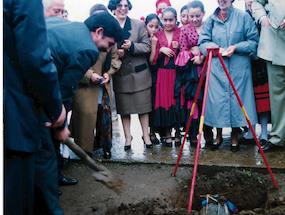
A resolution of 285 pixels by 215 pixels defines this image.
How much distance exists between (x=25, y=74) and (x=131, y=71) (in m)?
2.76

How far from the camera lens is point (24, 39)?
1.49 metres

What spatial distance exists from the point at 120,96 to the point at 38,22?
285 centimetres

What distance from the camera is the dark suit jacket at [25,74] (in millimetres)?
1482

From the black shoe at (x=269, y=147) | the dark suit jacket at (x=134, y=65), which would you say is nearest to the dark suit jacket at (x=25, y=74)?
the dark suit jacket at (x=134, y=65)

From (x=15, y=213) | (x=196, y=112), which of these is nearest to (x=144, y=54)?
(x=196, y=112)

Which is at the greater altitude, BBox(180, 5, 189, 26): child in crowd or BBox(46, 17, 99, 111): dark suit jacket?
BBox(180, 5, 189, 26): child in crowd

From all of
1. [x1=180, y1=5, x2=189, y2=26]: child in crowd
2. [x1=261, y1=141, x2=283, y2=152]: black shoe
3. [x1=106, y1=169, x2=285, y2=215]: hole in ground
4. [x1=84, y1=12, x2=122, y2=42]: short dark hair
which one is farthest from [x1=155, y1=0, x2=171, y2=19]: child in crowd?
[x1=84, y1=12, x2=122, y2=42]: short dark hair

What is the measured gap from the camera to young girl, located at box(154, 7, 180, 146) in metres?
4.39

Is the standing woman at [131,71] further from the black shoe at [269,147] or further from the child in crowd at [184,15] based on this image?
the black shoe at [269,147]

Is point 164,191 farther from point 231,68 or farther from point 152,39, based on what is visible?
point 152,39

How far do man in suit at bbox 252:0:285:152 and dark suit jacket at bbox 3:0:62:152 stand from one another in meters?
3.09

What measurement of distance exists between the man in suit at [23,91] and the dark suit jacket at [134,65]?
254 cm

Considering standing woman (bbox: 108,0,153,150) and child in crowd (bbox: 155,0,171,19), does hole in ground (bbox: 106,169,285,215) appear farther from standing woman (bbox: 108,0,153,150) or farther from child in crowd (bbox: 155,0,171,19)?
child in crowd (bbox: 155,0,171,19)

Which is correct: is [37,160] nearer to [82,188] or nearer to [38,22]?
[38,22]
